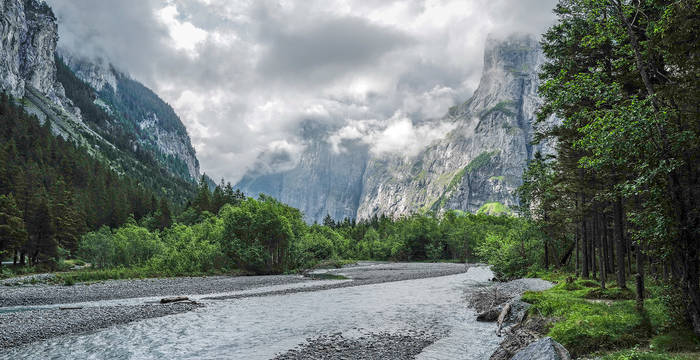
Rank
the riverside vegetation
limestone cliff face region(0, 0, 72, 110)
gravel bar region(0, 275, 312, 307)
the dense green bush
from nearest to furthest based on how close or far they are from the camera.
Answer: the riverside vegetation < gravel bar region(0, 275, 312, 307) < the dense green bush < limestone cliff face region(0, 0, 72, 110)

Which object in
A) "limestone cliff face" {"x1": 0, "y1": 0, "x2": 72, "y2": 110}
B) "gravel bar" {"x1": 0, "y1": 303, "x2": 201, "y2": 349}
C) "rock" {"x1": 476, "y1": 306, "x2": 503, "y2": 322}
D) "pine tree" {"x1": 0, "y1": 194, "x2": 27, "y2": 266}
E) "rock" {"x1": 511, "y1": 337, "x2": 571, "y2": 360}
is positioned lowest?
"gravel bar" {"x1": 0, "y1": 303, "x2": 201, "y2": 349}

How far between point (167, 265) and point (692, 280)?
6432 cm

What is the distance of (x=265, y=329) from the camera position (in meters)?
20.9

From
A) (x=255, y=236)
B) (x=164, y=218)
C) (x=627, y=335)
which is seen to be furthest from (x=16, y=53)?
(x=627, y=335)

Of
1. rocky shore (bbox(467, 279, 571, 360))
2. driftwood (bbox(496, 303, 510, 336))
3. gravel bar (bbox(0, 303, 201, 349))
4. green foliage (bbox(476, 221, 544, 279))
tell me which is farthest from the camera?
green foliage (bbox(476, 221, 544, 279))

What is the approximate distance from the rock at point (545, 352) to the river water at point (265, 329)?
445 centimetres

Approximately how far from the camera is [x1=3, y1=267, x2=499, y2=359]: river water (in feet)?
53.0

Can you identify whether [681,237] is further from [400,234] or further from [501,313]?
[400,234]

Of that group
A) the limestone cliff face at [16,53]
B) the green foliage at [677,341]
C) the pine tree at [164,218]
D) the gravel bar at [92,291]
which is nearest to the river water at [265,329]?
the green foliage at [677,341]

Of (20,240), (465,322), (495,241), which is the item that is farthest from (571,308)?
(20,240)

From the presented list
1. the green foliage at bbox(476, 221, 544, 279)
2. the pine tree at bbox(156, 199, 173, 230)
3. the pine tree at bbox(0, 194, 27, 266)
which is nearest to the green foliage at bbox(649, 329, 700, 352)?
the green foliage at bbox(476, 221, 544, 279)

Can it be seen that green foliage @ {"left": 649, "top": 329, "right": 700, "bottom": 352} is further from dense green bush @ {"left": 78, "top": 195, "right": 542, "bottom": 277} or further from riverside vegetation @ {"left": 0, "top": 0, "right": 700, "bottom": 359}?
dense green bush @ {"left": 78, "top": 195, "right": 542, "bottom": 277}

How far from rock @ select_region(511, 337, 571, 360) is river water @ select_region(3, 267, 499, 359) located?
445cm

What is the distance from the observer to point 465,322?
22547 millimetres
